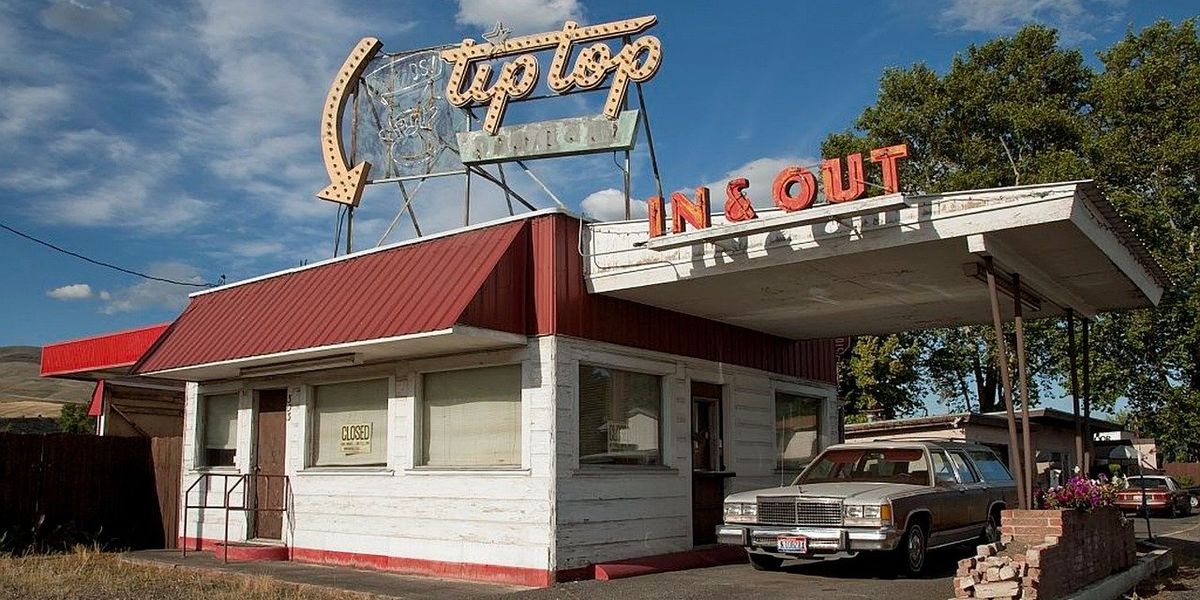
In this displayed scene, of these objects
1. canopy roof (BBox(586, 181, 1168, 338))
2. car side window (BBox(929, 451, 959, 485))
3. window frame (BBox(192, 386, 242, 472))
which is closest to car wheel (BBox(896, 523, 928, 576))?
car side window (BBox(929, 451, 959, 485))

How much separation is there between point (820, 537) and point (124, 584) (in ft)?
26.9

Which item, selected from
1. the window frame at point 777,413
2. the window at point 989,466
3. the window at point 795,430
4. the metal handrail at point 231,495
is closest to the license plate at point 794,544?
the window at point 989,466

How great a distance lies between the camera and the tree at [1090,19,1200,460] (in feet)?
99.9

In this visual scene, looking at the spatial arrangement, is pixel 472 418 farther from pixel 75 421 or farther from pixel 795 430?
pixel 75 421

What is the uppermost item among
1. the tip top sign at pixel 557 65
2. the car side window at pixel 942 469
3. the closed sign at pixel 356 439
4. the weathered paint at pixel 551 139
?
the tip top sign at pixel 557 65

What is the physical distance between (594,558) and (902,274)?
4867 mm

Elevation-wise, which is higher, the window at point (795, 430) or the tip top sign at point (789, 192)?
the tip top sign at point (789, 192)

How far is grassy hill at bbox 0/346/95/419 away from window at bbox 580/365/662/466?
6826 cm

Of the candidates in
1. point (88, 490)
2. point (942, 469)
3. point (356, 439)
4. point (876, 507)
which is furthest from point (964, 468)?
point (88, 490)

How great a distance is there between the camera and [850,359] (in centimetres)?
3481

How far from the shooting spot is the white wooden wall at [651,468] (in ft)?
38.3

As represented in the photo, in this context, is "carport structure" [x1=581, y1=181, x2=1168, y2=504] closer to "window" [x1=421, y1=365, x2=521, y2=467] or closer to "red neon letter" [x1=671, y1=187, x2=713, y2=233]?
"red neon letter" [x1=671, y1=187, x2=713, y2=233]

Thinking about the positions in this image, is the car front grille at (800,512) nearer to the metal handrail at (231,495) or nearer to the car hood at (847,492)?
the car hood at (847,492)

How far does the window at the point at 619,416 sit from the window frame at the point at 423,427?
0.72 metres
